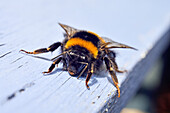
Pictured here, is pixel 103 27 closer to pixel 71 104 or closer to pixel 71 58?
pixel 71 58

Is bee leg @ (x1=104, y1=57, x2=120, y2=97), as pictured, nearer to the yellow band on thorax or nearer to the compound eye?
the yellow band on thorax

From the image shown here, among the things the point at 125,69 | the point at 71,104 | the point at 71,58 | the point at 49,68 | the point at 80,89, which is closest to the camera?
the point at 71,104

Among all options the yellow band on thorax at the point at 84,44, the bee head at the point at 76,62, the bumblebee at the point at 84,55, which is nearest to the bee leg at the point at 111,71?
the bumblebee at the point at 84,55

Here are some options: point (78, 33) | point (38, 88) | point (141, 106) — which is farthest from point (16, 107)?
point (141, 106)

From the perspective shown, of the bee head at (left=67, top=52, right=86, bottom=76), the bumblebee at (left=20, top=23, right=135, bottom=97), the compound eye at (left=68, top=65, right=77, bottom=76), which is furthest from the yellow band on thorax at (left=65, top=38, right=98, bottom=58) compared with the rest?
the compound eye at (left=68, top=65, right=77, bottom=76)

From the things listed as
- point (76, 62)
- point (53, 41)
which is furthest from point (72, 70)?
point (53, 41)

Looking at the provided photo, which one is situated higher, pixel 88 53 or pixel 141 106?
pixel 88 53

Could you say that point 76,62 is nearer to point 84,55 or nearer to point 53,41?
point 84,55
